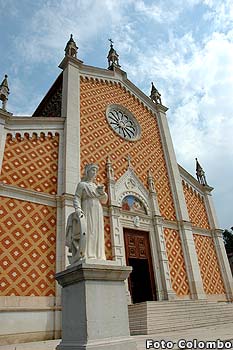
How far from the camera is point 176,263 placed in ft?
48.2

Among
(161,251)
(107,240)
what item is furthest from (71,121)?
(161,251)

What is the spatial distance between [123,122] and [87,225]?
491 inches

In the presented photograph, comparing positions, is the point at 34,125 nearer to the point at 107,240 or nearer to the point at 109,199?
the point at 109,199

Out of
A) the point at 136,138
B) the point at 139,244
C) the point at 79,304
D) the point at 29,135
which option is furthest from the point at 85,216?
the point at 136,138

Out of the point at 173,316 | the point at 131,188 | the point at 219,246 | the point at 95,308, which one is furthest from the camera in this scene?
the point at 219,246

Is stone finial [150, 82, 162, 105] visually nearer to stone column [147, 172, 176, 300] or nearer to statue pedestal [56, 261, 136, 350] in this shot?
stone column [147, 172, 176, 300]

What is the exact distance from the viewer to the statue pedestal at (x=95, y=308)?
14.7ft

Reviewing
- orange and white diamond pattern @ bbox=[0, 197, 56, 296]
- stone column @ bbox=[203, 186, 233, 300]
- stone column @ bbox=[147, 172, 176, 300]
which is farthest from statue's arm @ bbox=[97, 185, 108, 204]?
stone column @ bbox=[203, 186, 233, 300]

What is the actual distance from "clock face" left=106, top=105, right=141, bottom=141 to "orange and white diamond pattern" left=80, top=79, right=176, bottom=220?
1.12 ft

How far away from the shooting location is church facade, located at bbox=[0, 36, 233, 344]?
Result: 9.77 metres

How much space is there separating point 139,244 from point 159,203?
2986 millimetres

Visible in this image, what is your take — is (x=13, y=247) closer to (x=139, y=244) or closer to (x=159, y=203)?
(x=139, y=244)

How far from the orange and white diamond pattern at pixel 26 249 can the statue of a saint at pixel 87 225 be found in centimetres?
477

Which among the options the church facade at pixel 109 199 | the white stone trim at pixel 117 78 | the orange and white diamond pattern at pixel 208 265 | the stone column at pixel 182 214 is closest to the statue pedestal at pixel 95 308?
the church facade at pixel 109 199
